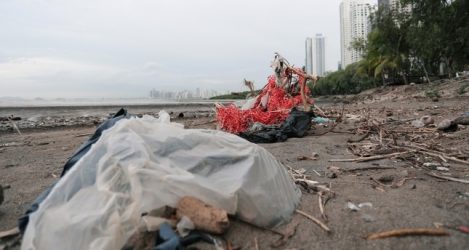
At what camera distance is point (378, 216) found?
270cm

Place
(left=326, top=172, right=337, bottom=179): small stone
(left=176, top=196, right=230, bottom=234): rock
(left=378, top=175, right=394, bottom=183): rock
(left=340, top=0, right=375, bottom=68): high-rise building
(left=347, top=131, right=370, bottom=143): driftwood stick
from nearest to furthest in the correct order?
(left=176, top=196, right=230, bottom=234): rock < (left=378, top=175, right=394, bottom=183): rock < (left=326, top=172, right=337, bottom=179): small stone < (left=347, top=131, right=370, bottom=143): driftwood stick < (left=340, top=0, right=375, bottom=68): high-rise building

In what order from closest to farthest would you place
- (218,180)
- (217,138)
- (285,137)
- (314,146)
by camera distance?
(218,180) < (217,138) < (314,146) < (285,137)

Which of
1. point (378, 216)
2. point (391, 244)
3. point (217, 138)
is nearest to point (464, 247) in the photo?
point (391, 244)

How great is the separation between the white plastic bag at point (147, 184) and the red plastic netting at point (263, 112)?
4.30 metres

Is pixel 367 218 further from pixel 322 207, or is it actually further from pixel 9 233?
pixel 9 233

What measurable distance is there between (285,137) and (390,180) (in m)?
3.02

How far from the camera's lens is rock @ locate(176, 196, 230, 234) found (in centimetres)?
→ 236

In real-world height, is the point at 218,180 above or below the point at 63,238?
above

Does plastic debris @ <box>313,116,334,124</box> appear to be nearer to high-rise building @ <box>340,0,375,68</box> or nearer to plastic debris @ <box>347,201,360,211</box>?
plastic debris @ <box>347,201,360,211</box>

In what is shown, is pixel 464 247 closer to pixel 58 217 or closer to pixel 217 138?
pixel 217 138

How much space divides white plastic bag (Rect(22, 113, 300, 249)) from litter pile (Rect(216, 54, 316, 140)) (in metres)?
4.20

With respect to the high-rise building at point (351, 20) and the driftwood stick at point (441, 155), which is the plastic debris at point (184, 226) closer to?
the driftwood stick at point (441, 155)

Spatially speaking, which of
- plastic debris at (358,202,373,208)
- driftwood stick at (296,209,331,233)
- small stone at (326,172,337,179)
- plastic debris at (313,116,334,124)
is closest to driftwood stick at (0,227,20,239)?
driftwood stick at (296,209,331,233)

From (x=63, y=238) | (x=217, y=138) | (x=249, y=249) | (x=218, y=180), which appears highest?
(x=217, y=138)
